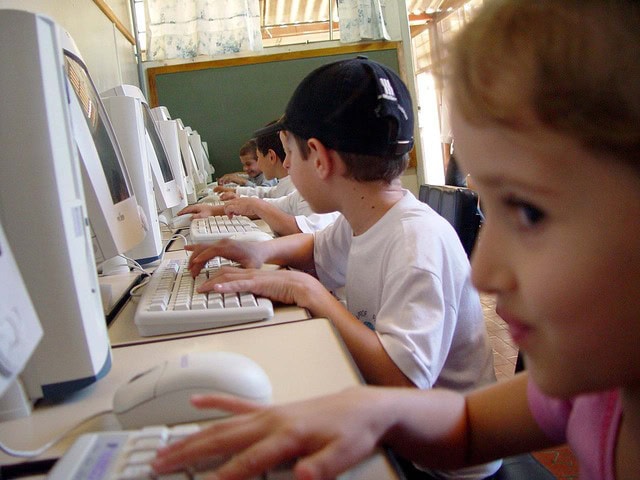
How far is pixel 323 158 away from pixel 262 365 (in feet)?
1.76

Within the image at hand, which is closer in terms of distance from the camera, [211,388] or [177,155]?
[211,388]

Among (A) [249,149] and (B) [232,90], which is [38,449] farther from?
(B) [232,90]

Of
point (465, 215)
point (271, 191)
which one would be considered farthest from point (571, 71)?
point (271, 191)

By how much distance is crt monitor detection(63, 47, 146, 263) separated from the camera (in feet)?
2.99

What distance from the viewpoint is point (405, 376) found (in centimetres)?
78

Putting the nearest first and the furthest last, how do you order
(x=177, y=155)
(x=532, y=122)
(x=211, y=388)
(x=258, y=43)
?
(x=532, y=122) → (x=211, y=388) → (x=177, y=155) → (x=258, y=43)

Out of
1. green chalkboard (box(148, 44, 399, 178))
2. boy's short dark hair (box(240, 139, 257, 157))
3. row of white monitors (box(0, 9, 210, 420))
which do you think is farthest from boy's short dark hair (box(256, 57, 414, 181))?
green chalkboard (box(148, 44, 399, 178))

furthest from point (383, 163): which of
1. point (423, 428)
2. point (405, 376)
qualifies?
point (423, 428)

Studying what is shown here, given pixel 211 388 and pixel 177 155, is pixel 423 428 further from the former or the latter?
pixel 177 155

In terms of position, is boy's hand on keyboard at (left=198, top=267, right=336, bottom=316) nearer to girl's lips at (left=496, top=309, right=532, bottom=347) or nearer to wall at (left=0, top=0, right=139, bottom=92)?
girl's lips at (left=496, top=309, right=532, bottom=347)

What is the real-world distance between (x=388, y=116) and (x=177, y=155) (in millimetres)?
1359

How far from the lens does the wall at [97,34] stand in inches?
78.3

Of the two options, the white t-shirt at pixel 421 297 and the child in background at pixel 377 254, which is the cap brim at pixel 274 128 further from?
the white t-shirt at pixel 421 297

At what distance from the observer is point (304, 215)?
2.10 metres
